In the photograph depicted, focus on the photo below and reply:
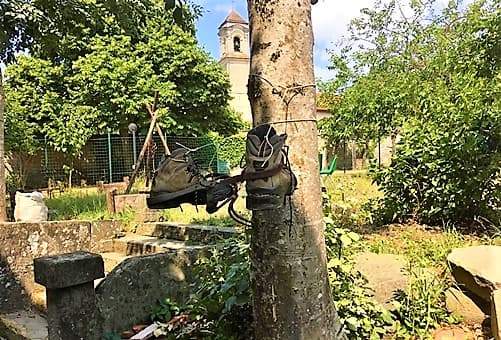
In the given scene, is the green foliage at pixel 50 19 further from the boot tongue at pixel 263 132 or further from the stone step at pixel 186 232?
the boot tongue at pixel 263 132

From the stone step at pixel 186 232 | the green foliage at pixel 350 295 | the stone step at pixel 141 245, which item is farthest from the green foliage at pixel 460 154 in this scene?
the green foliage at pixel 350 295

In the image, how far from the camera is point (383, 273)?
3117 mm

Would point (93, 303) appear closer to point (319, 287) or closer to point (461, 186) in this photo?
point (319, 287)

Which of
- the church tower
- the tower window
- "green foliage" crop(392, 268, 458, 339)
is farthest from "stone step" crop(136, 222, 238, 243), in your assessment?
the tower window

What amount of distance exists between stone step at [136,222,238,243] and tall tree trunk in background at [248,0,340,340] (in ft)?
7.60

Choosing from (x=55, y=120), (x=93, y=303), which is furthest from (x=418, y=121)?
(x=55, y=120)

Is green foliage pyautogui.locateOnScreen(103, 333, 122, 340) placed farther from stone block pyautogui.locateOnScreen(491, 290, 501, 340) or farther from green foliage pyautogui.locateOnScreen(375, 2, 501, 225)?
green foliage pyautogui.locateOnScreen(375, 2, 501, 225)

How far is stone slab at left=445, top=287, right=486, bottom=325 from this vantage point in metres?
2.86

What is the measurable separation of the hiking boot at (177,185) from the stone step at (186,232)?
8.25 ft

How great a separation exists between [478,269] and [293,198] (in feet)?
5.24

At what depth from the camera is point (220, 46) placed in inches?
1377

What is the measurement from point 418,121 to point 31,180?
11.1m

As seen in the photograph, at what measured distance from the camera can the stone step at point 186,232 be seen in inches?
174

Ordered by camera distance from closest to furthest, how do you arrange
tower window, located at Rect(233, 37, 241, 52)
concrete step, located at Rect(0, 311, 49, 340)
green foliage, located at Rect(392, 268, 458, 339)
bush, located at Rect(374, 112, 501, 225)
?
1. green foliage, located at Rect(392, 268, 458, 339)
2. concrete step, located at Rect(0, 311, 49, 340)
3. bush, located at Rect(374, 112, 501, 225)
4. tower window, located at Rect(233, 37, 241, 52)
